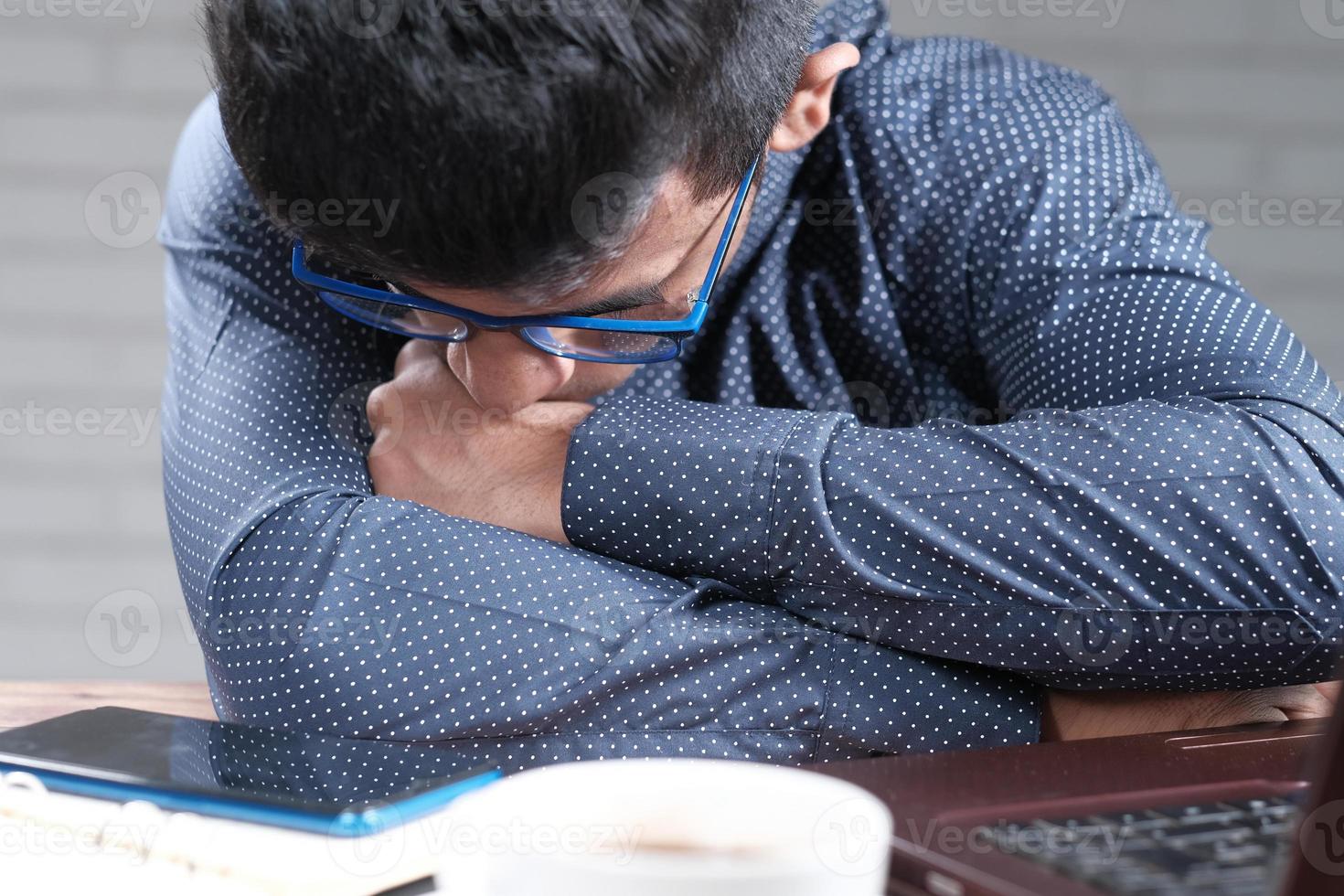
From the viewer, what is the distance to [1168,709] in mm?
721

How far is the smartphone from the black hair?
0.85 ft

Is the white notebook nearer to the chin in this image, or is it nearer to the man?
the man

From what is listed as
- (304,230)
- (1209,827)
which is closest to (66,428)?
(304,230)

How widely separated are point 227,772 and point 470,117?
32 cm

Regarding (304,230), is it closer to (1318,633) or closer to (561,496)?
(561,496)

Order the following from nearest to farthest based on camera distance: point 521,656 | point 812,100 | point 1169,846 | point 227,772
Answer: point 1169,846 → point 227,772 → point 521,656 → point 812,100

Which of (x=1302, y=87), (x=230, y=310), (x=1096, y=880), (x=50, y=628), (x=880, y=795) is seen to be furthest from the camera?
(x=50, y=628)

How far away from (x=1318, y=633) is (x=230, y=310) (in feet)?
2.42

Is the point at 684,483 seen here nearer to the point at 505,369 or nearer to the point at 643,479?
the point at 643,479

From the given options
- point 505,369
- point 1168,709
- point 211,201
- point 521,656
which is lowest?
point 1168,709

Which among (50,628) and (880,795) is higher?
(880,795)

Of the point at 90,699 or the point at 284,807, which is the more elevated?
the point at 284,807

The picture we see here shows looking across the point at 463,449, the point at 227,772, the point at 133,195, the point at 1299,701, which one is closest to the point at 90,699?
the point at 463,449

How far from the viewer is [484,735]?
67cm
